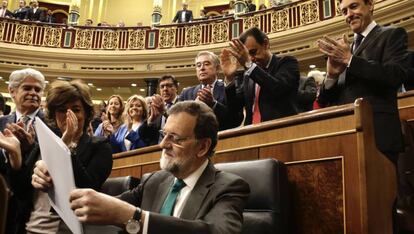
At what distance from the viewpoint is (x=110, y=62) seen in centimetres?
880

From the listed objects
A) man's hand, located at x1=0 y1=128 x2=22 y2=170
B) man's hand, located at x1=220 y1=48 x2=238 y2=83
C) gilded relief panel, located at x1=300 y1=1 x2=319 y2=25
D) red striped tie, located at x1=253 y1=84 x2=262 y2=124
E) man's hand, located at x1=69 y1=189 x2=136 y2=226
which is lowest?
man's hand, located at x1=69 y1=189 x2=136 y2=226

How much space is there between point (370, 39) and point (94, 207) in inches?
51.6

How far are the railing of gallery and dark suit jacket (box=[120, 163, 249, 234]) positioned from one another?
6.72m

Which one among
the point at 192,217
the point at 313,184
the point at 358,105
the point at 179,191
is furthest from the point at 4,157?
the point at 358,105

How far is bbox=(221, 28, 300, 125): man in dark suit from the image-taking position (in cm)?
193

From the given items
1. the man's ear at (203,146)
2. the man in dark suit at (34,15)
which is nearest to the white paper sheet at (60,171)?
the man's ear at (203,146)

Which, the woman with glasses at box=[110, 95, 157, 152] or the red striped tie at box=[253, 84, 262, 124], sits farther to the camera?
the woman with glasses at box=[110, 95, 157, 152]

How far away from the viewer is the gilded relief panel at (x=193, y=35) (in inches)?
331

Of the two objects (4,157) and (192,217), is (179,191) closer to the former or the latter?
(192,217)

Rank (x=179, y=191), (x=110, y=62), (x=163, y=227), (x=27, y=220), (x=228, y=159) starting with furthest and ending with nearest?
1. (x=110, y=62)
2. (x=228, y=159)
3. (x=27, y=220)
4. (x=179, y=191)
5. (x=163, y=227)

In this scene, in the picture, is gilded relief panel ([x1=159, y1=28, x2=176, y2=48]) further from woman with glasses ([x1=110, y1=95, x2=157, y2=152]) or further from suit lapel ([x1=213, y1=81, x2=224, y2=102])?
suit lapel ([x1=213, y1=81, x2=224, y2=102])

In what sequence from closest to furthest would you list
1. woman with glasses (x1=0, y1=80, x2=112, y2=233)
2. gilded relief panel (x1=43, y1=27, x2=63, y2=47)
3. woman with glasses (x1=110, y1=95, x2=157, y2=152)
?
woman with glasses (x1=0, y1=80, x2=112, y2=233)
woman with glasses (x1=110, y1=95, x2=157, y2=152)
gilded relief panel (x1=43, y1=27, x2=63, y2=47)

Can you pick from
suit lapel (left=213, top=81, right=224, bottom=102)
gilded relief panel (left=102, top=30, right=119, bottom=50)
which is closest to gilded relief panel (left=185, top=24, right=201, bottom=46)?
gilded relief panel (left=102, top=30, right=119, bottom=50)

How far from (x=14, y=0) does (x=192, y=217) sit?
11.8m
